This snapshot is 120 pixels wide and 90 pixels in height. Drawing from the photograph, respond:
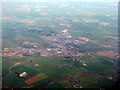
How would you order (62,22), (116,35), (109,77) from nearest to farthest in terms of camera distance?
1. (109,77)
2. (116,35)
3. (62,22)

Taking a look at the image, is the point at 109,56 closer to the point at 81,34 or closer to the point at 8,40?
the point at 81,34

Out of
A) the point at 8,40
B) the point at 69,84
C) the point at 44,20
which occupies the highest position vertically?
the point at 44,20

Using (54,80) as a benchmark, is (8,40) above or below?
above

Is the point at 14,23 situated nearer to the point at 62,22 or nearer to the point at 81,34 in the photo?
the point at 62,22

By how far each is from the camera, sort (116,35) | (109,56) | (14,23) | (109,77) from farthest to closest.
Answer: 1. (14,23)
2. (116,35)
3. (109,56)
4. (109,77)

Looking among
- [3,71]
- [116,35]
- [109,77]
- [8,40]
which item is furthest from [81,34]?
[3,71]

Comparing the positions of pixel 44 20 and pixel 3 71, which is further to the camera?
pixel 44 20

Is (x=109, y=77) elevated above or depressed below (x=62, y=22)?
below

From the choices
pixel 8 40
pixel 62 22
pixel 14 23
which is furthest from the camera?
pixel 62 22

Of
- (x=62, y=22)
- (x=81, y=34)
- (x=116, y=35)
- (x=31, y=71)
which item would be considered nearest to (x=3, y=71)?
(x=31, y=71)
